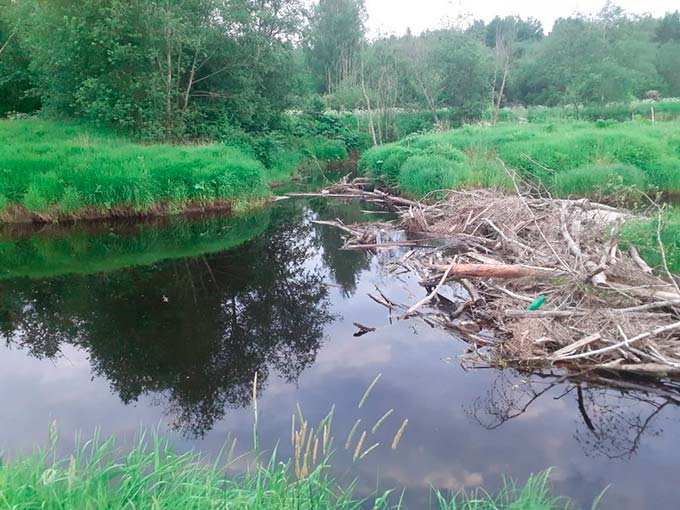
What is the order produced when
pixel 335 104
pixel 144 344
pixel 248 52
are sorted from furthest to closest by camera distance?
pixel 335 104 < pixel 248 52 < pixel 144 344

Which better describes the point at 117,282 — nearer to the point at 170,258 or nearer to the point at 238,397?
the point at 170,258

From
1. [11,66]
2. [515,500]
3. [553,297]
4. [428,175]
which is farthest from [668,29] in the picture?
[515,500]

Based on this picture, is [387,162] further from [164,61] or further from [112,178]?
[112,178]

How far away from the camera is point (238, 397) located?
6.10 metres

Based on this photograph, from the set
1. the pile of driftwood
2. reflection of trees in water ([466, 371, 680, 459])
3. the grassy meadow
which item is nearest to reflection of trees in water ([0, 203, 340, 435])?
the pile of driftwood

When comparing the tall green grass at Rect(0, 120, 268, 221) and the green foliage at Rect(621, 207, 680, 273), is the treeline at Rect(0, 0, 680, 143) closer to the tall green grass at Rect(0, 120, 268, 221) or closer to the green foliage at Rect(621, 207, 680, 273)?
the tall green grass at Rect(0, 120, 268, 221)

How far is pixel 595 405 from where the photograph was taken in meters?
5.67

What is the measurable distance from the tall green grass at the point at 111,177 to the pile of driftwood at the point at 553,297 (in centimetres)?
761

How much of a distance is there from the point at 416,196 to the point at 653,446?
11.3 m

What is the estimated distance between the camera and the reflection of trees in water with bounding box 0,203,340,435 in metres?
6.36

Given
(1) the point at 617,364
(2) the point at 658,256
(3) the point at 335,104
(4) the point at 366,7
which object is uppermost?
(4) the point at 366,7

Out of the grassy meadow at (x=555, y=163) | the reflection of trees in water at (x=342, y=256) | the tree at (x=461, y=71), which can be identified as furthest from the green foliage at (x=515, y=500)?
the tree at (x=461, y=71)

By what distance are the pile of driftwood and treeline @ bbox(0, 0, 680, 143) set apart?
12730 mm

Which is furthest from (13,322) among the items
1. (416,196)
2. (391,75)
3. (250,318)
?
(391,75)
